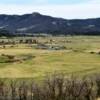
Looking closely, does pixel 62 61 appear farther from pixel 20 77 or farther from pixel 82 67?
pixel 20 77

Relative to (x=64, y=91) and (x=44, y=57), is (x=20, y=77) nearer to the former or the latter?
(x=64, y=91)

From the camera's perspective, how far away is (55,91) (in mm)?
66688

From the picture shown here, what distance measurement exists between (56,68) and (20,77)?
57.3 feet

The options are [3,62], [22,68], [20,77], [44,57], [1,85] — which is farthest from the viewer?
[44,57]

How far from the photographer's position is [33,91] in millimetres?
66000

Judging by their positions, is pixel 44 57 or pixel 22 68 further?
pixel 44 57

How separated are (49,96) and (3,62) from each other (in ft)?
172

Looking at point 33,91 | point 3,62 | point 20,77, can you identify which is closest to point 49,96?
point 33,91

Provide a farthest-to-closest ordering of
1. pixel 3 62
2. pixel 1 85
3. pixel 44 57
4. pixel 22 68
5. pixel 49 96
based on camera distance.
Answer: pixel 44 57, pixel 3 62, pixel 22 68, pixel 1 85, pixel 49 96

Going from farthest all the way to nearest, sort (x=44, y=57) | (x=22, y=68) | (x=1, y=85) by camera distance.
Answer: (x=44, y=57) < (x=22, y=68) < (x=1, y=85)

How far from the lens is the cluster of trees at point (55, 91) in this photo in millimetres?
65000

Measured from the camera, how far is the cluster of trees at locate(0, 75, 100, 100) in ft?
213

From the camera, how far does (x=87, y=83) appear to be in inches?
2682

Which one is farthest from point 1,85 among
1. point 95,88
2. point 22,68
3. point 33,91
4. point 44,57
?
point 44,57
